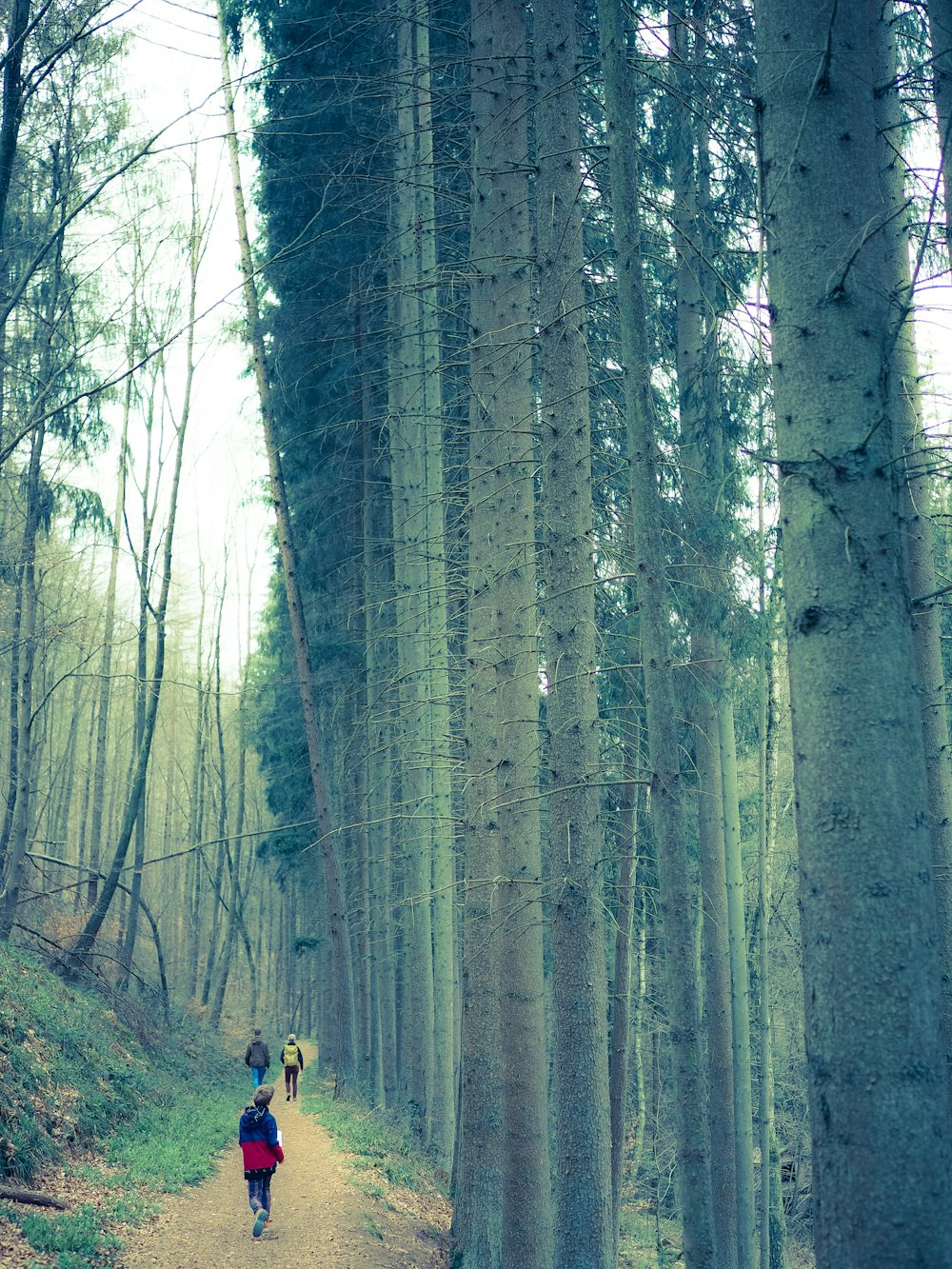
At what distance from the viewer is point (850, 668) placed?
3.08 meters

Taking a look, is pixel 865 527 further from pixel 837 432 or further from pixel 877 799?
pixel 877 799

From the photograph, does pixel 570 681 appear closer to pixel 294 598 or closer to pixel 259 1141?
pixel 259 1141

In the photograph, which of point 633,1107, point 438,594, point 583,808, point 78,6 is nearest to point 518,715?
point 583,808

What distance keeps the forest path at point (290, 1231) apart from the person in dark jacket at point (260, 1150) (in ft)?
0.85

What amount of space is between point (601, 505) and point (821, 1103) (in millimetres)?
7431

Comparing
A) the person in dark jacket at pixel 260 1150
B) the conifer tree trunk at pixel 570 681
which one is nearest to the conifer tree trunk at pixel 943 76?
the conifer tree trunk at pixel 570 681

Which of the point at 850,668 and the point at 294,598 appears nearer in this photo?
the point at 850,668

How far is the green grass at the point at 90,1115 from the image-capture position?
7.74 metres

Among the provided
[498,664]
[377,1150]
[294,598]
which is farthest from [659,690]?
[294,598]

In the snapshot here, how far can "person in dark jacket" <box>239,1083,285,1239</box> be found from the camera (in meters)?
8.90

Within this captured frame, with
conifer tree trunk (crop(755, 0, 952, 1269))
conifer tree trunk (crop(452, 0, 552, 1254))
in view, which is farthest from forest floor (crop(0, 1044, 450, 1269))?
conifer tree trunk (crop(755, 0, 952, 1269))

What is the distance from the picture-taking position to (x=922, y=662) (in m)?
5.77

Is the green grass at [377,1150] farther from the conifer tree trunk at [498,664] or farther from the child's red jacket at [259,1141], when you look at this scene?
the conifer tree trunk at [498,664]

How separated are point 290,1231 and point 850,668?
28.9ft
